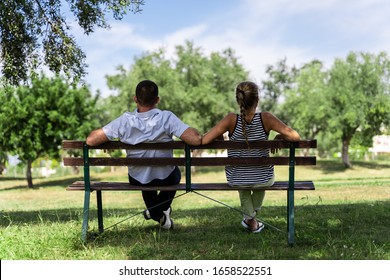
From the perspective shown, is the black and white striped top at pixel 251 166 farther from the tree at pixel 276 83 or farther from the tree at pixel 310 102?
the tree at pixel 276 83

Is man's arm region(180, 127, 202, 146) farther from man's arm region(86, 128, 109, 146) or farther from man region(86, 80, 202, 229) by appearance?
man's arm region(86, 128, 109, 146)

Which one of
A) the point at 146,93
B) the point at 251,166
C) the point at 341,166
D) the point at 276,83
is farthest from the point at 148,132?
the point at 276,83

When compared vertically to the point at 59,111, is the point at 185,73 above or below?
above

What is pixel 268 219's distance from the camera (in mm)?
7191

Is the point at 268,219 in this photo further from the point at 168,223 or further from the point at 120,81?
the point at 120,81

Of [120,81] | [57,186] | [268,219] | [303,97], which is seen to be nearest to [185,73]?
[120,81]

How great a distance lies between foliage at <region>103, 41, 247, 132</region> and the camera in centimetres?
3981

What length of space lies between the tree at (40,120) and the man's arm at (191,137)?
28.5 metres

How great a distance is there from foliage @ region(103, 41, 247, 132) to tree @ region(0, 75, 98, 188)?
5214 mm

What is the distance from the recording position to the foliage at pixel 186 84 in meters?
39.8

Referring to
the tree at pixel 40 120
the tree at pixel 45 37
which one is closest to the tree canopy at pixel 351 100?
the tree at pixel 40 120

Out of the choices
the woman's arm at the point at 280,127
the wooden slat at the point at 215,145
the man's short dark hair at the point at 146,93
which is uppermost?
the man's short dark hair at the point at 146,93

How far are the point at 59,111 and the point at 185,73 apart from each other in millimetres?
12056

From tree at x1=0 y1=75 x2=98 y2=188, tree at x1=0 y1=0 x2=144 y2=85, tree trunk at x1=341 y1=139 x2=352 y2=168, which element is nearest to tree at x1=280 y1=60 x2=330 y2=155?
tree trunk at x1=341 y1=139 x2=352 y2=168
